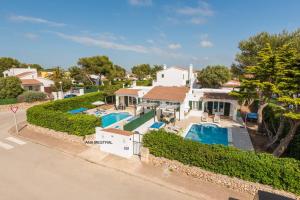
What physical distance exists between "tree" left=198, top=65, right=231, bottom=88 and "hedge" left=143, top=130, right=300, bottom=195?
3013 centimetres

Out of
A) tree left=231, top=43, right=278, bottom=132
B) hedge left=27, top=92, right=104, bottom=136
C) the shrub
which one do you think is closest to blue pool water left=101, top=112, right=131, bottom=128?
hedge left=27, top=92, right=104, bottom=136

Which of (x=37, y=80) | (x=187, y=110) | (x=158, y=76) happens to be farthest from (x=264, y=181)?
(x=37, y=80)

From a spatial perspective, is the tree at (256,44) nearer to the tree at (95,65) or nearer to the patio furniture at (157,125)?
the patio furniture at (157,125)

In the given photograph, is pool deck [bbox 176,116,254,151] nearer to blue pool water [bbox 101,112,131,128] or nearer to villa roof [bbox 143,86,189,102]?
villa roof [bbox 143,86,189,102]

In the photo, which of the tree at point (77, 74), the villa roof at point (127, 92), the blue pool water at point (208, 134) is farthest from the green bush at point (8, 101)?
the blue pool water at point (208, 134)

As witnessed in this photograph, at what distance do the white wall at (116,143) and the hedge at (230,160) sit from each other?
1.61 meters

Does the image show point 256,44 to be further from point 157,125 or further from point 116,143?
point 116,143

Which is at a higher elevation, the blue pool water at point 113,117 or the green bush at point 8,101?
the green bush at point 8,101

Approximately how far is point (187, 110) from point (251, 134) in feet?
33.4

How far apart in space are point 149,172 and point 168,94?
16.7 metres

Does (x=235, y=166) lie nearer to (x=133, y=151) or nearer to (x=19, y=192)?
(x=133, y=151)

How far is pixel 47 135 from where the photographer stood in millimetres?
18859

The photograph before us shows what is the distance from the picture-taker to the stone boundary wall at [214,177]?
10335mm

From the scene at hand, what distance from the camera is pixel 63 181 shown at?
11.5m
